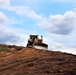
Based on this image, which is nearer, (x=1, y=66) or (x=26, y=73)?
(x=26, y=73)

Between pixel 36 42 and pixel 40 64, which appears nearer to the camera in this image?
pixel 40 64

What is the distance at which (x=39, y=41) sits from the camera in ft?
124

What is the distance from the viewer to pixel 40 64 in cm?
2259

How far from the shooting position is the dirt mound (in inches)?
787

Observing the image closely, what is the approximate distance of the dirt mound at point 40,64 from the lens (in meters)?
20.0

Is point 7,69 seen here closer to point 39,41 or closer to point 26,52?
point 26,52

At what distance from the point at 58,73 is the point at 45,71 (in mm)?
1223

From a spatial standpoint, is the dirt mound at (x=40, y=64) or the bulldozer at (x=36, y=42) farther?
the bulldozer at (x=36, y=42)

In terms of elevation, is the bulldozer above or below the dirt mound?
above

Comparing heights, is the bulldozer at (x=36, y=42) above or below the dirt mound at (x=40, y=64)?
above

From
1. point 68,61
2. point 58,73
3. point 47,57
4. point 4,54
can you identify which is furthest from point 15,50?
point 58,73

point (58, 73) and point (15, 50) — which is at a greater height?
point (15, 50)

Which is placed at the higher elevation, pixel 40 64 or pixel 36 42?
pixel 36 42

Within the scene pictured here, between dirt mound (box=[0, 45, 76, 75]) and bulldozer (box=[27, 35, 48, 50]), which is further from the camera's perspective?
bulldozer (box=[27, 35, 48, 50])
